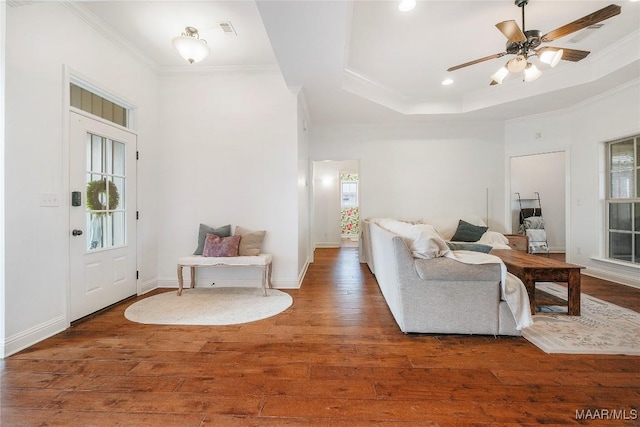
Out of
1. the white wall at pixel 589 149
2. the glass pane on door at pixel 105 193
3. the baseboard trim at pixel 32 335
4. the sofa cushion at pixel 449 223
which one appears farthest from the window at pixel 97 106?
the white wall at pixel 589 149

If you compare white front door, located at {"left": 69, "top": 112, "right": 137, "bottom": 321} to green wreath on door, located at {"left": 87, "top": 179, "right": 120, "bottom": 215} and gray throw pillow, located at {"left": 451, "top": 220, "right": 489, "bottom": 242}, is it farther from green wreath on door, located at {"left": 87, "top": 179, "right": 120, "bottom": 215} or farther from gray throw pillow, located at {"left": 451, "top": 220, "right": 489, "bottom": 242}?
gray throw pillow, located at {"left": 451, "top": 220, "right": 489, "bottom": 242}

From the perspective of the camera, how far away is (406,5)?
2.48 m

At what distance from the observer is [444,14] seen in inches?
106

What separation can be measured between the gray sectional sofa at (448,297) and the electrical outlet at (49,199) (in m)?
3.02

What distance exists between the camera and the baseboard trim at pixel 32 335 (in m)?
1.98

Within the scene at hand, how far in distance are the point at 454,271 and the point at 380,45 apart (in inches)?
109

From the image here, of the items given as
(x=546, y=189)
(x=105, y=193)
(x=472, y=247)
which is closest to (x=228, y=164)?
(x=105, y=193)

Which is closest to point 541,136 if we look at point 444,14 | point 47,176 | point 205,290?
point 444,14

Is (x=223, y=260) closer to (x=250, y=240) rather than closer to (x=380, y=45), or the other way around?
(x=250, y=240)

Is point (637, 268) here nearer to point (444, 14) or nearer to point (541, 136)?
point (541, 136)

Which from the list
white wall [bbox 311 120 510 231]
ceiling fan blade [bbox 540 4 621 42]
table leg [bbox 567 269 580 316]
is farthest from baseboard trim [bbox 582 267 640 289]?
ceiling fan blade [bbox 540 4 621 42]

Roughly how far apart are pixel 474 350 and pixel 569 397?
567mm

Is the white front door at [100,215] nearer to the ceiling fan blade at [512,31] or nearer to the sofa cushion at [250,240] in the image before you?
the sofa cushion at [250,240]

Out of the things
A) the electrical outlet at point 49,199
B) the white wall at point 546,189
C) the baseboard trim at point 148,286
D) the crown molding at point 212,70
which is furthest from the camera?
the white wall at point 546,189
